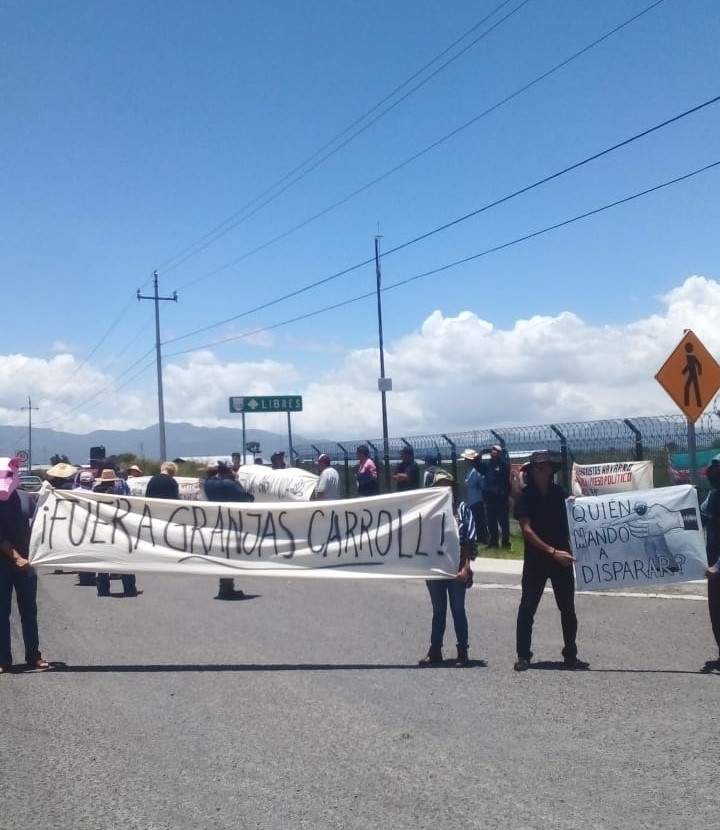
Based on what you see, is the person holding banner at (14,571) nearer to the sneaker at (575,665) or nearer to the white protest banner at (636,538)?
the sneaker at (575,665)

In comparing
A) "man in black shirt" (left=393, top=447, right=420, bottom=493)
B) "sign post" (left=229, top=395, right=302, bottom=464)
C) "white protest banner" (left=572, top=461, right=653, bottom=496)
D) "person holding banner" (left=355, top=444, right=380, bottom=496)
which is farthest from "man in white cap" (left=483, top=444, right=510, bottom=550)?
"sign post" (left=229, top=395, right=302, bottom=464)

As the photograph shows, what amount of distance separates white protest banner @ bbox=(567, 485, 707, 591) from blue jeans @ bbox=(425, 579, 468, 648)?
1407mm

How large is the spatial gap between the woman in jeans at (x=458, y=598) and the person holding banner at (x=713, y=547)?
2063 millimetres

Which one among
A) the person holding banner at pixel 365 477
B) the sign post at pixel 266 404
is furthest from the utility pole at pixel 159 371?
the person holding banner at pixel 365 477

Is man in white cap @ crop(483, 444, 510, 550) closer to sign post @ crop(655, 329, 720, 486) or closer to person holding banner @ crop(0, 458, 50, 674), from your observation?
sign post @ crop(655, 329, 720, 486)

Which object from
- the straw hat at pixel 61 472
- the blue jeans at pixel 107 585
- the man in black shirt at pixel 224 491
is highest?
the straw hat at pixel 61 472

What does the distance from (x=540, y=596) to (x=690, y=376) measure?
417 cm

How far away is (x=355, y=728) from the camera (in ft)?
23.1

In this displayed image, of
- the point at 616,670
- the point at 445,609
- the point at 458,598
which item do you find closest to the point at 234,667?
the point at 445,609

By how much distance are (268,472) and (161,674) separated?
13.1 m

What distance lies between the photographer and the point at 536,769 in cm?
607

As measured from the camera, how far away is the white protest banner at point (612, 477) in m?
16.9

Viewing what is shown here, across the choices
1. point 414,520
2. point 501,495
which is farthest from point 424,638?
point 501,495

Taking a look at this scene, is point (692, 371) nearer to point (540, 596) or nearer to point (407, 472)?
point (540, 596)
